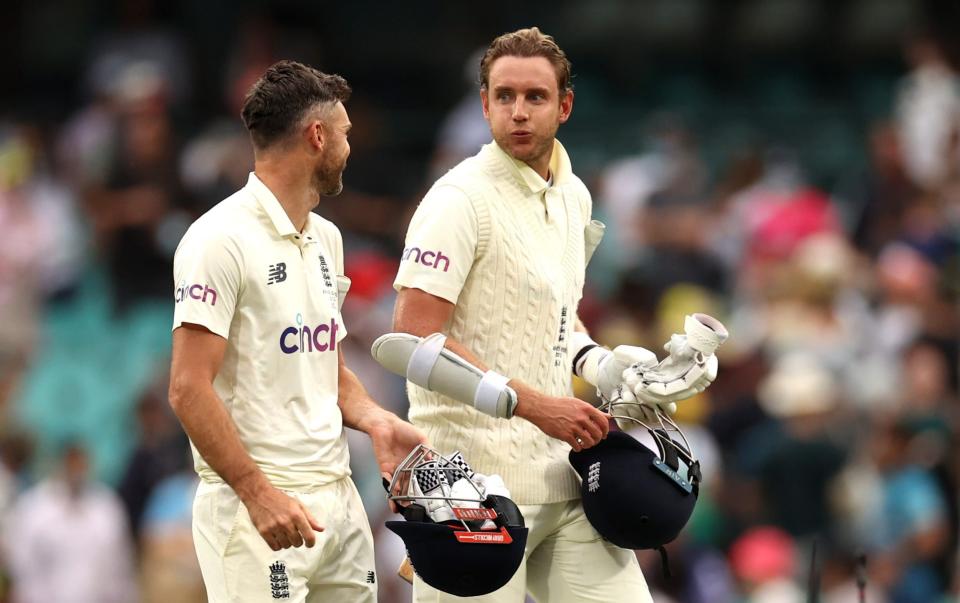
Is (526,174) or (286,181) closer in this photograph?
(286,181)

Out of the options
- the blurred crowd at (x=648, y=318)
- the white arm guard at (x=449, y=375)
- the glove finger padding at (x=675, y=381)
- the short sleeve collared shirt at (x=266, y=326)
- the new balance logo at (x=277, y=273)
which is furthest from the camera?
the blurred crowd at (x=648, y=318)

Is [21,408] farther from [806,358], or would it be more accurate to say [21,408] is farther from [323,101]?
[323,101]

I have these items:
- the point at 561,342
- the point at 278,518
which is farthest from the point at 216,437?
the point at 561,342

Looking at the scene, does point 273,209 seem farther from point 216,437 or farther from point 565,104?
point 565,104

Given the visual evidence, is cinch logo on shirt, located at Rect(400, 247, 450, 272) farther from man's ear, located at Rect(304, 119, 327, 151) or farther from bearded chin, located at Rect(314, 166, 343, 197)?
man's ear, located at Rect(304, 119, 327, 151)

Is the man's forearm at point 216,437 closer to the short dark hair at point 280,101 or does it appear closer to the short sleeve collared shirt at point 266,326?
the short sleeve collared shirt at point 266,326

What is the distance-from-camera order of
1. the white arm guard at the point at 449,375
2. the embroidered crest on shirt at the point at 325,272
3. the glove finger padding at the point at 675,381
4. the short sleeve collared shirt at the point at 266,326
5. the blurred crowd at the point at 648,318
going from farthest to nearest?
1. the blurred crowd at the point at 648,318
2. the glove finger padding at the point at 675,381
3. the embroidered crest on shirt at the point at 325,272
4. the white arm guard at the point at 449,375
5. the short sleeve collared shirt at the point at 266,326

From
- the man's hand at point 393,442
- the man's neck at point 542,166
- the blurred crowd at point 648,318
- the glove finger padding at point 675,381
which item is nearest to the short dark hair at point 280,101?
the man's neck at point 542,166

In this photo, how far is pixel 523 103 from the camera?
19.6 ft

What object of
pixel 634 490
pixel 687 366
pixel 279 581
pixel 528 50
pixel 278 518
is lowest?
pixel 279 581

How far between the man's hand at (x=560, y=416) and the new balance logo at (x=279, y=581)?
2.94ft

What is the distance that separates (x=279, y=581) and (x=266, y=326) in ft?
2.59

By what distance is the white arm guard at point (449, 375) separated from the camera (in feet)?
18.5

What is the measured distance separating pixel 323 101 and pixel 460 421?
1170mm
